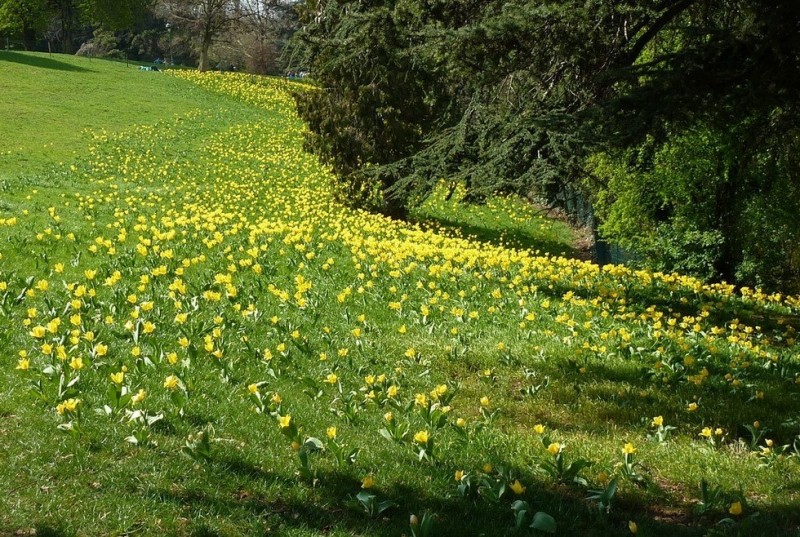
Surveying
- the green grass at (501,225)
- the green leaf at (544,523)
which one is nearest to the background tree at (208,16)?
the green grass at (501,225)

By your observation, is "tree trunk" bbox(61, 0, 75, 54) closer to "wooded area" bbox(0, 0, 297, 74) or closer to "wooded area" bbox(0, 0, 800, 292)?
"wooded area" bbox(0, 0, 297, 74)

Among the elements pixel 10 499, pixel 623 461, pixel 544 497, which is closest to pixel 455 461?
pixel 544 497

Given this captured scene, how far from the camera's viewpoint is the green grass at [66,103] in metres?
21.1

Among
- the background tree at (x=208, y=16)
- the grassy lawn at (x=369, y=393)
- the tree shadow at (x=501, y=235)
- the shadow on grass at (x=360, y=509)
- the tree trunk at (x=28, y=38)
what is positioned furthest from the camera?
the tree trunk at (x=28, y=38)

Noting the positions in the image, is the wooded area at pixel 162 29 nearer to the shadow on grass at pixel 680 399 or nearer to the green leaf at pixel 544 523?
the shadow on grass at pixel 680 399

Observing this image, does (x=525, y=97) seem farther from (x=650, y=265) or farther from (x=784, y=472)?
(x=650, y=265)

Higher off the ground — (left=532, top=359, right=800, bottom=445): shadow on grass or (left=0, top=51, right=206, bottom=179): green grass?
(left=0, top=51, right=206, bottom=179): green grass

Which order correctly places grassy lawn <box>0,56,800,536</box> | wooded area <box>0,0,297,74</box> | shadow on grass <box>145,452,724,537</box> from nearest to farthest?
shadow on grass <box>145,452,724,537</box> < grassy lawn <box>0,56,800,536</box> < wooded area <box>0,0,297,74</box>

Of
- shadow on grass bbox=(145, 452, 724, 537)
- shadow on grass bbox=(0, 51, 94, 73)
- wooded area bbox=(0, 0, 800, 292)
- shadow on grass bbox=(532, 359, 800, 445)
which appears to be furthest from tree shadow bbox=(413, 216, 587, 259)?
shadow on grass bbox=(0, 51, 94, 73)

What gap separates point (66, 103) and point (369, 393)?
2982 centimetres

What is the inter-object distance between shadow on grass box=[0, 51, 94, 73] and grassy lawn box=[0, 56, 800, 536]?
35.3m

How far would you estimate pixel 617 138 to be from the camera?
6250 mm

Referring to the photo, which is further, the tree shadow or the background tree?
the background tree

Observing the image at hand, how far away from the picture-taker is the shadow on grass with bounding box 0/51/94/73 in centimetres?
4134
